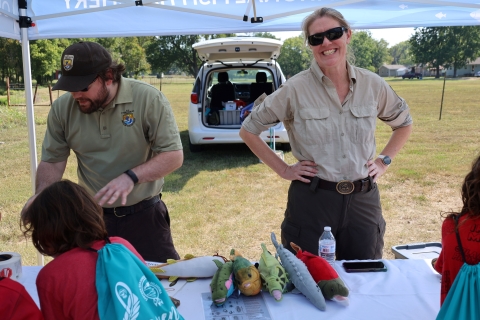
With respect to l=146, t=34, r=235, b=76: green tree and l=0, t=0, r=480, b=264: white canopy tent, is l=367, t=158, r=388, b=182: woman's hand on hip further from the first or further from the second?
l=146, t=34, r=235, b=76: green tree

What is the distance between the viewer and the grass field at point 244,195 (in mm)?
4523

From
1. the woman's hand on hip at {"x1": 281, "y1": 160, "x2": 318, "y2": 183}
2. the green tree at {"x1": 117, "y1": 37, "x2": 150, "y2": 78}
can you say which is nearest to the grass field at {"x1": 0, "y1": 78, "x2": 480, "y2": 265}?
the woman's hand on hip at {"x1": 281, "y1": 160, "x2": 318, "y2": 183}

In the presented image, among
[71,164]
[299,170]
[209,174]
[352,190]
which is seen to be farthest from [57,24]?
[71,164]

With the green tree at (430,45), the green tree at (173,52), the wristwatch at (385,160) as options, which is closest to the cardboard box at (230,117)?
the wristwatch at (385,160)

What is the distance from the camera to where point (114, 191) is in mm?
2035

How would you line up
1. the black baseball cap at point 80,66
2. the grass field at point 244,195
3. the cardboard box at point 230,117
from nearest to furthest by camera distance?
the black baseball cap at point 80,66 → the grass field at point 244,195 → the cardboard box at point 230,117

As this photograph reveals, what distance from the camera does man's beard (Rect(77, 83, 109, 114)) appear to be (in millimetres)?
2240

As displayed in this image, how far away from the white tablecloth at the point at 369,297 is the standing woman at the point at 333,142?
0.28 meters

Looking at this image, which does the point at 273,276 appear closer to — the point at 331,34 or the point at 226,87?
the point at 331,34

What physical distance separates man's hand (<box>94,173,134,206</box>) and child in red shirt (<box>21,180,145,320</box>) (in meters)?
0.50

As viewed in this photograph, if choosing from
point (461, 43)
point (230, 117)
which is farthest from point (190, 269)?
point (461, 43)

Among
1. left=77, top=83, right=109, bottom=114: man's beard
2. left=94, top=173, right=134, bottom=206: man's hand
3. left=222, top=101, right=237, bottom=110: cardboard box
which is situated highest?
left=77, top=83, right=109, bottom=114: man's beard

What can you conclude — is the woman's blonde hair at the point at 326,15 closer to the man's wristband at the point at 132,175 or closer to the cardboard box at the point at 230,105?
the man's wristband at the point at 132,175

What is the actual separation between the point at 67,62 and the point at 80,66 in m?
0.08
